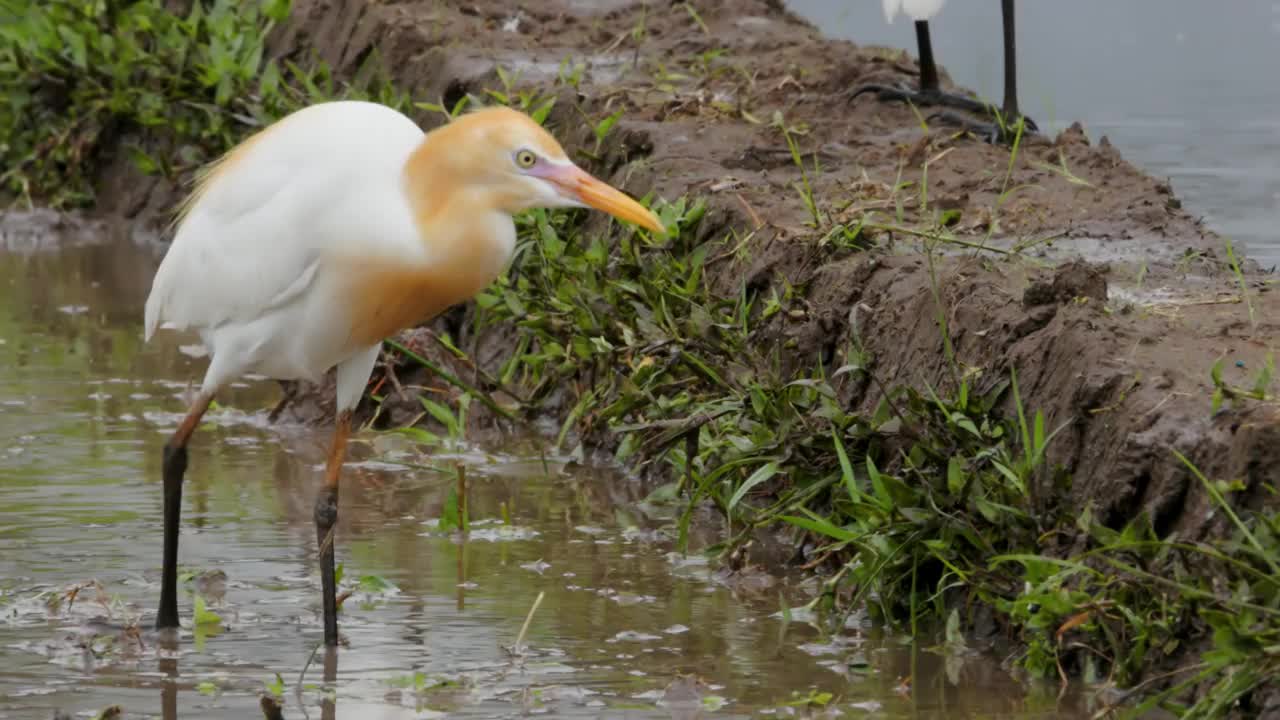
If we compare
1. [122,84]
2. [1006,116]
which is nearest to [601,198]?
[1006,116]

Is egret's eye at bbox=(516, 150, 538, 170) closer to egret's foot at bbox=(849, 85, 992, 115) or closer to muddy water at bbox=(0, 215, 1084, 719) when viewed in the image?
muddy water at bbox=(0, 215, 1084, 719)

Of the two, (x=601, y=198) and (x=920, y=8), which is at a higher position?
Answer: (x=920, y=8)

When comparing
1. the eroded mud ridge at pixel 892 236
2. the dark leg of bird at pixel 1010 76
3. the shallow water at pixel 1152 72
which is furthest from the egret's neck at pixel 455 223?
the shallow water at pixel 1152 72

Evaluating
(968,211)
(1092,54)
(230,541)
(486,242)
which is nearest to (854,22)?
(1092,54)

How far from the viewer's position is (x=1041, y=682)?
15.0 feet

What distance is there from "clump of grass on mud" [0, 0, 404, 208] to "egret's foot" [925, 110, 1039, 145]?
3.14m

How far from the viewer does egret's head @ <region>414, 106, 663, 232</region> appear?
174 inches

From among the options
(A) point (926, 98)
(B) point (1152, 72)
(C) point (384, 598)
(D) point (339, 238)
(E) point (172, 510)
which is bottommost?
(C) point (384, 598)

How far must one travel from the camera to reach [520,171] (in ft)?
14.6

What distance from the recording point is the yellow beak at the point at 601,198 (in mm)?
4402

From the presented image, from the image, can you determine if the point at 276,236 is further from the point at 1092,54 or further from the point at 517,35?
the point at 1092,54

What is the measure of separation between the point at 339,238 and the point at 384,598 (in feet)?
3.81

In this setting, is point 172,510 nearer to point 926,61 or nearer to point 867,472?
point 867,472

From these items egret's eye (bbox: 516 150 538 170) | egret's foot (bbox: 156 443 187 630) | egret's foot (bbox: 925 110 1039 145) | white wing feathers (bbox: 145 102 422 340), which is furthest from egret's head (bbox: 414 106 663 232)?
egret's foot (bbox: 925 110 1039 145)
